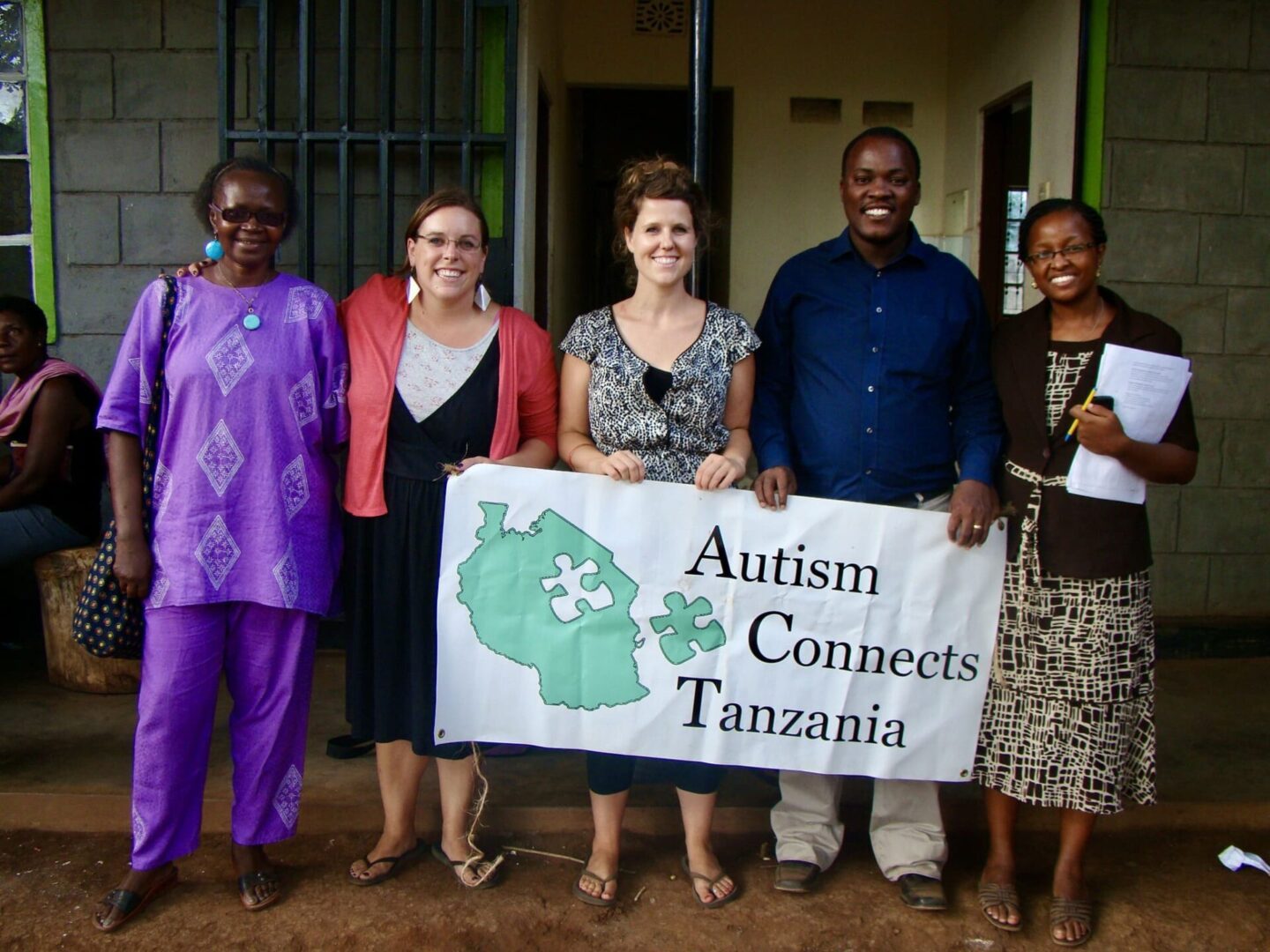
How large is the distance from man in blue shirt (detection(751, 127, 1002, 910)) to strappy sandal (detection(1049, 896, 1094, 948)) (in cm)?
28

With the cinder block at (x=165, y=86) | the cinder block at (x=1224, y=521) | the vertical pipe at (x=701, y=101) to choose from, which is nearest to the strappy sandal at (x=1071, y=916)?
the vertical pipe at (x=701, y=101)

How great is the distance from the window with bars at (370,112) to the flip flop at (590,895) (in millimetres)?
2185

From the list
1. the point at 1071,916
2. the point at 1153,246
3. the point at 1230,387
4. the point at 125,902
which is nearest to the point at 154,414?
the point at 125,902

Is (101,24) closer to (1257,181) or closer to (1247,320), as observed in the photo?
(1257,181)

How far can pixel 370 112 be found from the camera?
14.8 ft

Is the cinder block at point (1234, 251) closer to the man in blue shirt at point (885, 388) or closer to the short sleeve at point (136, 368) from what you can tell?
the man in blue shirt at point (885, 388)

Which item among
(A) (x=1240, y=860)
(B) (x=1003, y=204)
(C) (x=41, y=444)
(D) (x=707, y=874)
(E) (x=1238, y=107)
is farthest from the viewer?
(B) (x=1003, y=204)

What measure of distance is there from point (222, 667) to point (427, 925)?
860mm

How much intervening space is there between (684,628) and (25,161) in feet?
11.8

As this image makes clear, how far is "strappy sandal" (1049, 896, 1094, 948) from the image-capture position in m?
2.84

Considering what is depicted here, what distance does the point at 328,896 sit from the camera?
2.96 metres

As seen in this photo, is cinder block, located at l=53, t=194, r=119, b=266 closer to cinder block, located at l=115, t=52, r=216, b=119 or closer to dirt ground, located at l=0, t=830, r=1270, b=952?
cinder block, located at l=115, t=52, r=216, b=119

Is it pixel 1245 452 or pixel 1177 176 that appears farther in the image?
pixel 1245 452

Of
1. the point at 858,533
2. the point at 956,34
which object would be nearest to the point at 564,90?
the point at 956,34
